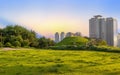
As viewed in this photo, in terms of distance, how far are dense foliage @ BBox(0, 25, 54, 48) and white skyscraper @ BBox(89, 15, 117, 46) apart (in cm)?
934

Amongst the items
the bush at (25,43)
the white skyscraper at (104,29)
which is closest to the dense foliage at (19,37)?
the bush at (25,43)

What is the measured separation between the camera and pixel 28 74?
10383mm

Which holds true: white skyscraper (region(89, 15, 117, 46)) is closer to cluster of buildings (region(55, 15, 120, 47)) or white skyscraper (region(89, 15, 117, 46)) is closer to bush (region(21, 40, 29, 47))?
cluster of buildings (region(55, 15, 120, 47))

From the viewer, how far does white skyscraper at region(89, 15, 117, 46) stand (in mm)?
49656

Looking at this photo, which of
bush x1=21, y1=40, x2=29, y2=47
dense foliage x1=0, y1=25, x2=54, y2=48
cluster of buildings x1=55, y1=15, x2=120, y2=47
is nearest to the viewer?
dense foliage x1=0, y1=25, x2=54, y2=48

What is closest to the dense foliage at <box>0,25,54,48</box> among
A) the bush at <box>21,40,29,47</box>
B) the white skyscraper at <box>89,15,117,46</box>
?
the bush at <box>21,40,29,47</box>

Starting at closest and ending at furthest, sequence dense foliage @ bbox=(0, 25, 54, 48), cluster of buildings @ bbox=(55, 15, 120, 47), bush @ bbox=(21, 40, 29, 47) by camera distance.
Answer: dense foliage @ bbox=(0, 25, 54, 48), bush @ bbox=(21, 40, 29, 47), cluster of buildings @ bbox=(55, 15, 120, 47)

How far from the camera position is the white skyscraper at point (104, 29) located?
49.7 metres

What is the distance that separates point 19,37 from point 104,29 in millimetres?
15851

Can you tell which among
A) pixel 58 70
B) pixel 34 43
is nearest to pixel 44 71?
pixel 58 70

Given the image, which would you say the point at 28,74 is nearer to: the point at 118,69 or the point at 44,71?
the point at 44,71

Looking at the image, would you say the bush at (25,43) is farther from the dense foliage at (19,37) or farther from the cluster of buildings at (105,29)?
the cluster of buildings at (105,29)

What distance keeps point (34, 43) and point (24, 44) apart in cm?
543

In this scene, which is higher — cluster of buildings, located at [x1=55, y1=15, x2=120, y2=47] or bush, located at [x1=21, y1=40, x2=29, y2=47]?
cluster of buildings, located at [x1=55, y1=15, x2=120, y2=47]
